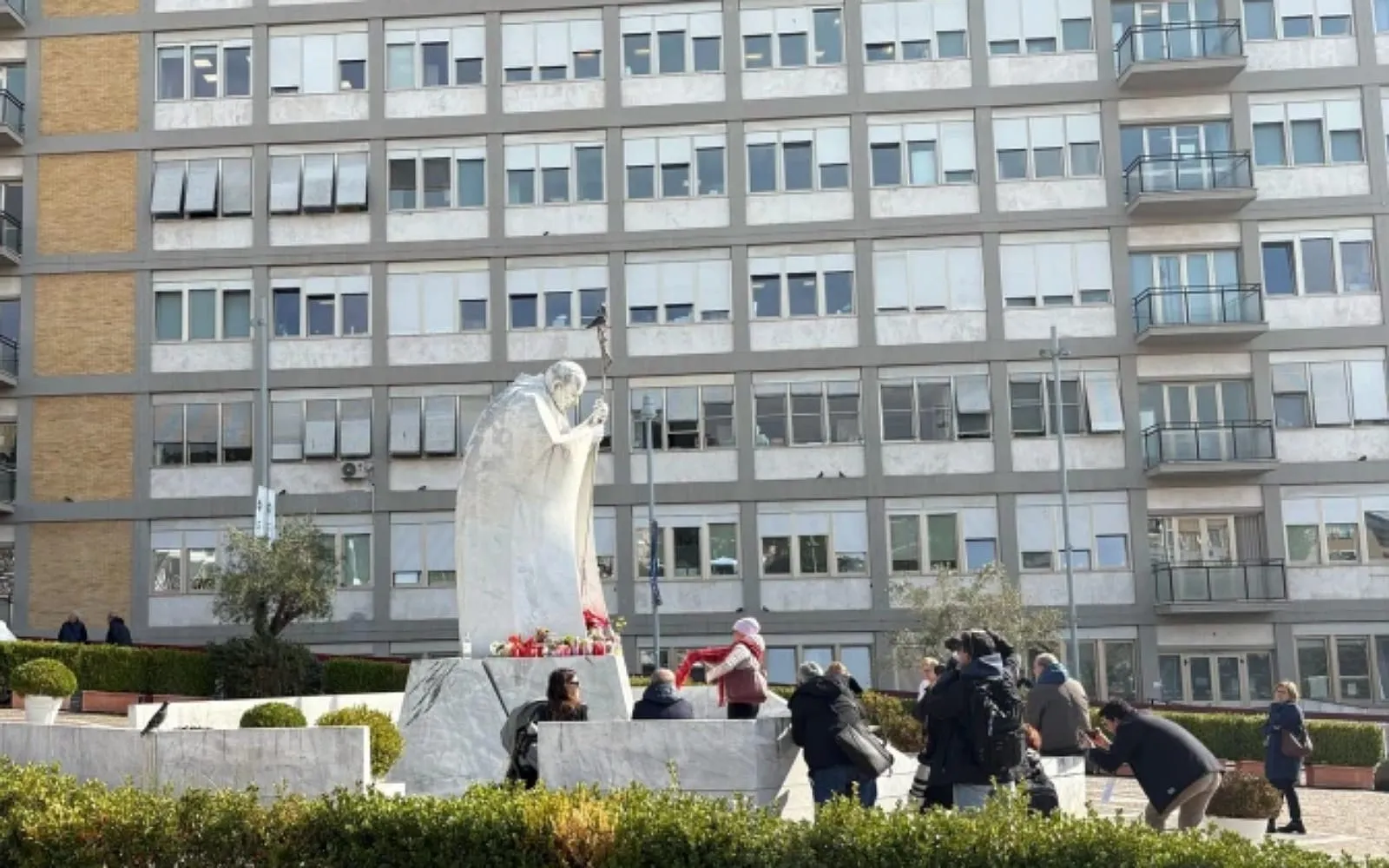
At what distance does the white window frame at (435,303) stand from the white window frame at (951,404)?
10.3 m

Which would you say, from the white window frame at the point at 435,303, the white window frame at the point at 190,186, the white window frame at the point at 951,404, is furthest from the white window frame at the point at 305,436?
the white window frame at the point at 951,404

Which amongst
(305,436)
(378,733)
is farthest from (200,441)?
(378,733)

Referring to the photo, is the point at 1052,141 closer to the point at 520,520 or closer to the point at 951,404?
the point at 951,404

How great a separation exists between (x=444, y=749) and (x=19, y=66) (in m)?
32.5

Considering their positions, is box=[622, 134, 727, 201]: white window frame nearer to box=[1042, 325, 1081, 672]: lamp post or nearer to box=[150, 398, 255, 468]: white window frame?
box=[1042, 325, 1081, 672]: lamp post

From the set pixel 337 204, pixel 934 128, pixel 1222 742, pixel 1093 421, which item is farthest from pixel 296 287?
pixel 1222 742

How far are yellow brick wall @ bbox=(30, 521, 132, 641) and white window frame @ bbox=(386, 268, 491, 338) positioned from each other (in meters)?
8.63

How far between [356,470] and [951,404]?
15027 mm

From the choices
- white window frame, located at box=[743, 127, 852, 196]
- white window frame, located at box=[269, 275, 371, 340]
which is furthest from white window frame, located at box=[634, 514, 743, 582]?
white window frame, located at box=[269, 275, 371, 340]

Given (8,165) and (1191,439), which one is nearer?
(1191,439)

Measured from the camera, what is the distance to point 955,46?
39.7 m

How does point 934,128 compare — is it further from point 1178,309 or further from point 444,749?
point 444,749

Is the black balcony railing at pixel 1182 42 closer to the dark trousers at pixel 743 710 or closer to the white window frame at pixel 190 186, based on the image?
the white window frame at pixel 190 186

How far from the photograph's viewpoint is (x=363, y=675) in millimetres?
29797
